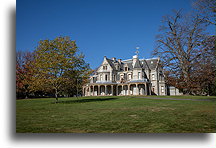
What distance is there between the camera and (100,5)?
5.42 metres

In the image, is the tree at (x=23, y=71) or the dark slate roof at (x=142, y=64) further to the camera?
the dark slate roof at (x=142, y=64)

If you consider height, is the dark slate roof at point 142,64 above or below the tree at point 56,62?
above

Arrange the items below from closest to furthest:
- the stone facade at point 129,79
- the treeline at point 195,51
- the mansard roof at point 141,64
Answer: the treeline at point 195,51 < the stone facade at point 129,79 < the mansard roof at point 141,64

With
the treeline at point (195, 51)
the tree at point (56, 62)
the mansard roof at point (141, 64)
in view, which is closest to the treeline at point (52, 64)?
the tree at point (56, 62)

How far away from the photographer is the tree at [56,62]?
768cm

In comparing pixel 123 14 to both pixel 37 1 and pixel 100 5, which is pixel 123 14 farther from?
pixel 37 1

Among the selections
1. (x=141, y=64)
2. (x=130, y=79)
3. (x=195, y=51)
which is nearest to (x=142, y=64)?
(x=141, y=64)

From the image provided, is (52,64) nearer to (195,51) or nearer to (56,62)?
(56,62)

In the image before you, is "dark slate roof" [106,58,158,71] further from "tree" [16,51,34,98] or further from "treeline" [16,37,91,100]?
"tree" [16,51,34,98]

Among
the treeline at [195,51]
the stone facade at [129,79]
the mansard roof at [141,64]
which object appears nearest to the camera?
the treeline at [195,51]

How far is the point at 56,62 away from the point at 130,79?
41.3 feet

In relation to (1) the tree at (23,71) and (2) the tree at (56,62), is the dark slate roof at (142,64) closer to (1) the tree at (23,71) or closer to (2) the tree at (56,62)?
(2) the tree at (56,62)

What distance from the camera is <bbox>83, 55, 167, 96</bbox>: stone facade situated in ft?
60.6

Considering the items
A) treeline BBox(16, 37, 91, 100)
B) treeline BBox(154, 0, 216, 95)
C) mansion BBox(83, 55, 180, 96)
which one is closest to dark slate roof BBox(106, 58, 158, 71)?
mansion BBox(83, 55, 180, 96)
